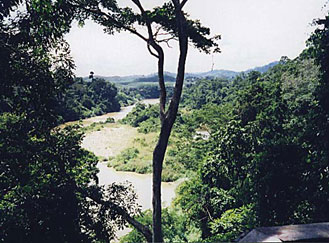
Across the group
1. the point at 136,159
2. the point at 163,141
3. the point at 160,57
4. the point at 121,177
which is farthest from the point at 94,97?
the point at 163,141

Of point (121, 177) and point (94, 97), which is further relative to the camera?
point (94, 97)

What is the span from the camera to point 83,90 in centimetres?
4353

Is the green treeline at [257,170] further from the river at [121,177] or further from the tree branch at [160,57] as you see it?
the tree branch at [160,57]

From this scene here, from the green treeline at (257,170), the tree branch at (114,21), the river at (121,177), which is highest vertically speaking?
the tree branch at (114,21)

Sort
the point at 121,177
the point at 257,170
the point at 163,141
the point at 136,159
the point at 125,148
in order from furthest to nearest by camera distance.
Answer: the point at 125,148 < the point at 136,159 < the point at 121,177 < the point at 257,170 < the point at 163,141

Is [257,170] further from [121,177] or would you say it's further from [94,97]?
[94,97]

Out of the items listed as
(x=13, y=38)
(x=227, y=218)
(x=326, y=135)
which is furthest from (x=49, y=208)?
(x=326, y=135)

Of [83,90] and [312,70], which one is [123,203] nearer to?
[312,70]

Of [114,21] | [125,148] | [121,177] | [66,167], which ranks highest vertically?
[114,21]

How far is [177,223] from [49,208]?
18.8 ft

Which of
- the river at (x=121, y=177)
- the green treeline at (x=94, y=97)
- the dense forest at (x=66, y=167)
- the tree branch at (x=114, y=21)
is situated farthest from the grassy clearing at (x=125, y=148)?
the tree branch at (x=114, y=21)

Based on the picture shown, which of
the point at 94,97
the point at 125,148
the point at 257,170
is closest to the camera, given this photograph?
the point at 257,170

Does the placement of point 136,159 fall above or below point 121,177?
above

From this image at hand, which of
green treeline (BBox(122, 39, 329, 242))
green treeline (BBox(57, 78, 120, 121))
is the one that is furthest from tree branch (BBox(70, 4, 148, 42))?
green treeline (BBox(57, 78, 120, 121))
